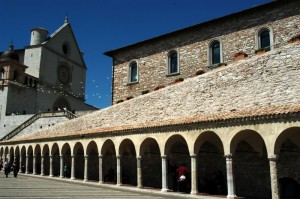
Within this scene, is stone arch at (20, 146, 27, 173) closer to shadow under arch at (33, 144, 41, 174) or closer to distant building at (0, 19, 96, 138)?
shadow under arch at (33, 144, 41, 174)

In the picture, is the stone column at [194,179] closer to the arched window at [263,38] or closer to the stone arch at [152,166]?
the stone arch at [152,166]

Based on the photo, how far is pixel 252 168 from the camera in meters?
17.5

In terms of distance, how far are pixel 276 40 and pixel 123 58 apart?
15776 millimetres

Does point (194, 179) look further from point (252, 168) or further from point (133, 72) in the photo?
point (133, 72)

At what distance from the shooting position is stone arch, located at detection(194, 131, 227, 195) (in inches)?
702

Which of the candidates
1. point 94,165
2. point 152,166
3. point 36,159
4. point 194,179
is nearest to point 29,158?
point 36,159

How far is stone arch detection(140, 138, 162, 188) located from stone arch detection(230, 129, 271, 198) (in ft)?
19.9

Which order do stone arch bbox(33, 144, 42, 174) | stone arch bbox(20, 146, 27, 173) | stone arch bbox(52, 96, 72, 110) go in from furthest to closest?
stone arch bbox(52, 96, 72, 110) → stone arch bbox(20, 146, 27, 173) → stone arch bbox(33, 144, 42, 174)

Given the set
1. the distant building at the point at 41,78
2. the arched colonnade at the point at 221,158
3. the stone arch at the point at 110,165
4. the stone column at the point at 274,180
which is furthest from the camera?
the distant building at the point at 41,78

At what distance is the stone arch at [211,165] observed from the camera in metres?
17.8

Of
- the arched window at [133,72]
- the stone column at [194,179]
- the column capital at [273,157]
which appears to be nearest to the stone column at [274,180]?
the column capital at [273,157]

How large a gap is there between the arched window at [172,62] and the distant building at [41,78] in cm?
1617

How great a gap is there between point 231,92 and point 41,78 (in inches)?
1647

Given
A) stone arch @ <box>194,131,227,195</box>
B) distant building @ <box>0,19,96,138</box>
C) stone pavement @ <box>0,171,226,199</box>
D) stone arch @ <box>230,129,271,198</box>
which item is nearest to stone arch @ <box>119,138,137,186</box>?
stone pavement @ <box>0,171,226,199</box>
